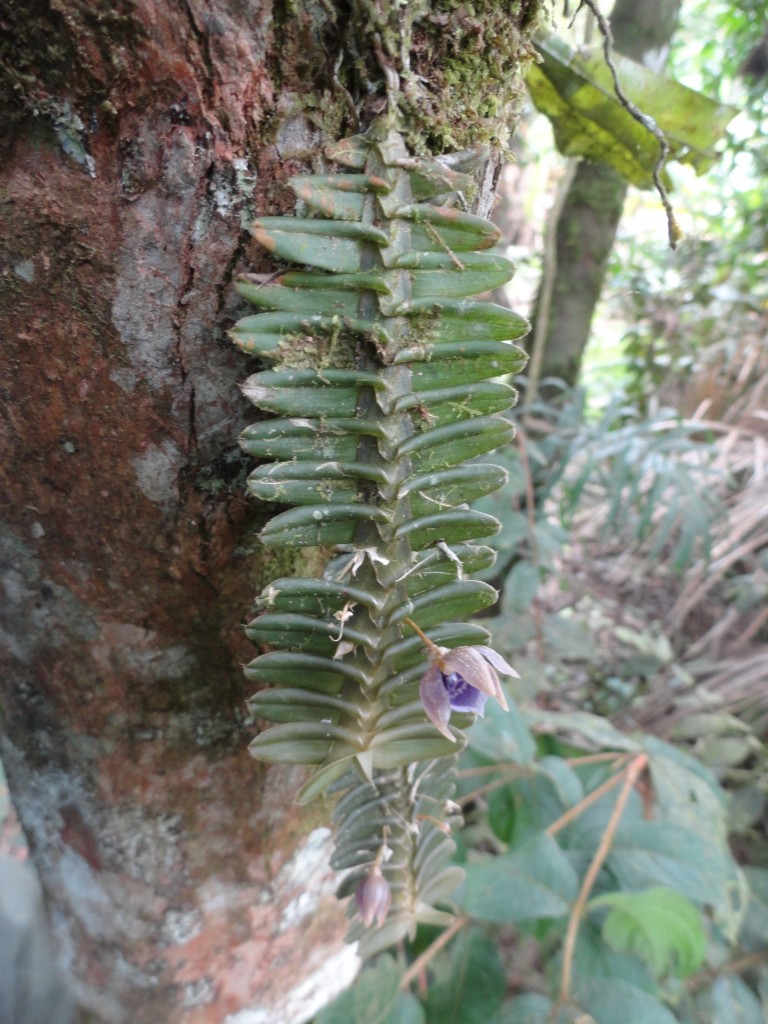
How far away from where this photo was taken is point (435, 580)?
18.1 inches

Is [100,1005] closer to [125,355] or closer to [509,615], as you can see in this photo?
[125,355]

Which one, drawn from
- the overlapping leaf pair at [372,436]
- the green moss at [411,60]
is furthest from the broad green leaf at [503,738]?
the green moss at [411,60]

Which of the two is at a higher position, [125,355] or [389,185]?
[389,185]

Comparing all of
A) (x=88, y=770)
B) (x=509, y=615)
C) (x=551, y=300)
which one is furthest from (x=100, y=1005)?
(x=551, y=300)

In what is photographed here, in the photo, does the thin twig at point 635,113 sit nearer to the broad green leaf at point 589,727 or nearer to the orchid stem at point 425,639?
the orchid stem at point 425,639

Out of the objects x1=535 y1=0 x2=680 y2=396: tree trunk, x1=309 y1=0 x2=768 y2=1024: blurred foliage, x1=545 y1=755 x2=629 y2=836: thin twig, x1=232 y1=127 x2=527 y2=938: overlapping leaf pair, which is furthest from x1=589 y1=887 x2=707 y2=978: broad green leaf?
x1=535 y1=0 x2=680 y2=396: tree trunk

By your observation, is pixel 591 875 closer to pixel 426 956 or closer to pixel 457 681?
pixel 426 956

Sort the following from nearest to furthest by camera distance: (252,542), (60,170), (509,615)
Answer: (60,170) < (252,542) < (509,615)

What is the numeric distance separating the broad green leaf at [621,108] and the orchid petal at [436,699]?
0.67 meters

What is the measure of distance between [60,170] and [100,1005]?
32.1 inches

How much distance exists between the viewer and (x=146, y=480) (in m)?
0.47

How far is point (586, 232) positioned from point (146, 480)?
5.76 feet

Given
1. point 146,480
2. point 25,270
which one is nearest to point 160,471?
point 146,480

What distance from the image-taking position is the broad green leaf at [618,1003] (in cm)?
78
